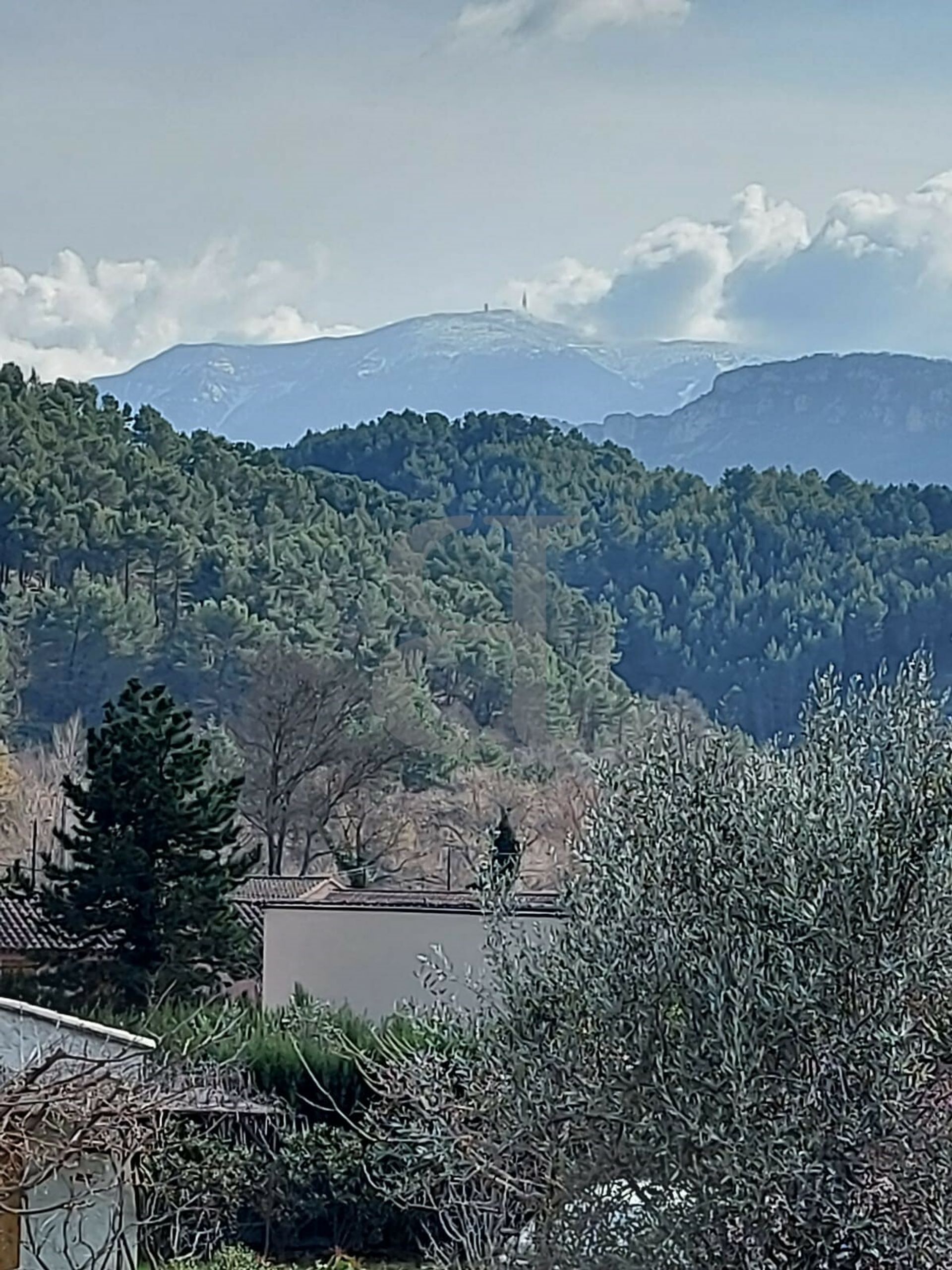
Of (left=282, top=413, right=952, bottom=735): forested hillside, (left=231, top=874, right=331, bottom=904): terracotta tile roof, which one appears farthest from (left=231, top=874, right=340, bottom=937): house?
(left=282, top=413, right=952, bottom=735): forested hillside

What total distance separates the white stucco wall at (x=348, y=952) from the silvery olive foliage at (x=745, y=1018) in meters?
11.3

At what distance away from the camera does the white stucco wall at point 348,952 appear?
1656cm

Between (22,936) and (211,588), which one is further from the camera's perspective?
(211,588)

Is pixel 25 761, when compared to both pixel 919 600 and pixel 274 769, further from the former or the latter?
pixel 919 600

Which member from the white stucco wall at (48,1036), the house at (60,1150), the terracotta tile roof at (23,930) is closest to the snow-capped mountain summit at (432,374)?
the terracotta tile roof at (23,930)

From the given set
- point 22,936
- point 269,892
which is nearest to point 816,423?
point 269,892

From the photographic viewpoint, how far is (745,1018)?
4539 millimetres

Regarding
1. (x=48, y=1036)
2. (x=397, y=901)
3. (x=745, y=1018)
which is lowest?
(x=397, y=901)

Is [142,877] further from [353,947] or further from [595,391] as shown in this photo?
[595,391]

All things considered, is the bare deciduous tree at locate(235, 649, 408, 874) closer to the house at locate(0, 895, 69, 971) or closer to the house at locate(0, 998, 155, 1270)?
the house at locate(0, 895, 69, 971)

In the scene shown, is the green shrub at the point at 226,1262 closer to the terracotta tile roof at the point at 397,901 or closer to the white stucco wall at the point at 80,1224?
the white stucco wall at the point at 80,1224

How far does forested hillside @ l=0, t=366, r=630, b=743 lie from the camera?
104ft

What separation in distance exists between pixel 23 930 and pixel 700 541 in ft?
65.5

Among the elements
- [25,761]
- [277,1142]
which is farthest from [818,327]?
[277,1142]
